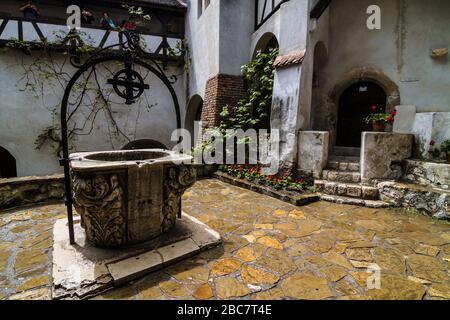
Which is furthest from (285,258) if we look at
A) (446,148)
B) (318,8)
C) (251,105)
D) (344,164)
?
(318,8)

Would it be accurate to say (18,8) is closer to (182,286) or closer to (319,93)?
(319,93)

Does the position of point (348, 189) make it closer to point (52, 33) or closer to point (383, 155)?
point (383, 155)

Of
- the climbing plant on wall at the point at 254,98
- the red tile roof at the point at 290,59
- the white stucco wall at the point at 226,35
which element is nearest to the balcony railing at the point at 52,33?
the white stucco wall at the point at 226,35

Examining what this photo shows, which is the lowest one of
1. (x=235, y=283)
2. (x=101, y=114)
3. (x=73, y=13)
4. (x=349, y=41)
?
(x=235, y=283)

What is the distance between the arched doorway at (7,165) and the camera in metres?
7.70

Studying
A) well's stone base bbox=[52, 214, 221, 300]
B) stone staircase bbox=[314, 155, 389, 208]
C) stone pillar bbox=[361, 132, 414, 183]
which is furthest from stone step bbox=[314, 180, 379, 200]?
well's stone base bbox=[52, 214, 221, 300]

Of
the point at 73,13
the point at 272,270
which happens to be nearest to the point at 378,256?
the point at 272,270

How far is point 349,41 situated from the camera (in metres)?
5.20

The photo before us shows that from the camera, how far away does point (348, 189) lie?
3.81 meters

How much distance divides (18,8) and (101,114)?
14.3ft

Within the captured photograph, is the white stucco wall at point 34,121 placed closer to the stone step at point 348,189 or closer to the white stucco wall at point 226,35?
the white stucco wall at point 226,35

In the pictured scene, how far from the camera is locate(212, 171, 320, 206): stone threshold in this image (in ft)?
12.0

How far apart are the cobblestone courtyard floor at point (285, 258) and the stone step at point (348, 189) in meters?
0.38

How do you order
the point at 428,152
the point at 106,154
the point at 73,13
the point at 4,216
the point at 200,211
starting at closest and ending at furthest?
the point at 106,154 < the point at 4,216 < the point at 200,211 < the point at 428,152 < the point at 73,13
